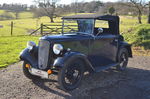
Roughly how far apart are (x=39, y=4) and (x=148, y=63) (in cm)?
4457

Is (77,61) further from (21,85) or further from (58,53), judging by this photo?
(21,85)

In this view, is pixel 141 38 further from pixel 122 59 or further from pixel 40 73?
pixel 40 73

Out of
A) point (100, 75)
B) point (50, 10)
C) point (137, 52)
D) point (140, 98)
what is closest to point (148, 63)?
point (137, 52)

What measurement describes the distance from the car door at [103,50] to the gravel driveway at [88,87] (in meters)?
0.49

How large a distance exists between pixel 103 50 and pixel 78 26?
1104 mm

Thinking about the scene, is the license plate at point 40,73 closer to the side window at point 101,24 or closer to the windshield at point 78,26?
the windshield at point 78,26

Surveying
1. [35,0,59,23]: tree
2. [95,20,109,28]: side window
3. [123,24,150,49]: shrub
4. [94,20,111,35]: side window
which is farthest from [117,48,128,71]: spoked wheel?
[35,0,59,23]: tree

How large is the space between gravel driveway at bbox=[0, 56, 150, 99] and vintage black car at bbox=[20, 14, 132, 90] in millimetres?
289

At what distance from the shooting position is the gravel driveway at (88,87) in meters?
4.16

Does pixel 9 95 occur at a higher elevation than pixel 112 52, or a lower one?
lower

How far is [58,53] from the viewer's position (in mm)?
4258

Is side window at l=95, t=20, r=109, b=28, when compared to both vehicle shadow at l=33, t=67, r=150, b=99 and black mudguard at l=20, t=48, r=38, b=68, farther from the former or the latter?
black mudguard at l=20, t=48, r=38, b=68

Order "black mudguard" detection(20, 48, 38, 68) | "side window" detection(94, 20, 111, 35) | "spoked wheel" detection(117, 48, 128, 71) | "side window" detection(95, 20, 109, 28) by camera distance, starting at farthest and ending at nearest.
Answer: "spoked wheel" detection(117, 48, 128, 71) < "side window" detection(95, 20, 109, 28) < "side window" detection(94, 20, 111, 35) < "black mudguard" detection(20, 48, 38, 68)

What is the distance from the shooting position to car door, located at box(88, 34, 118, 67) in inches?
203
